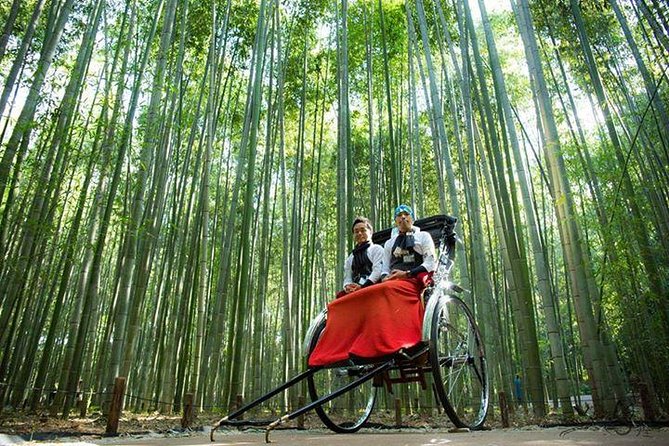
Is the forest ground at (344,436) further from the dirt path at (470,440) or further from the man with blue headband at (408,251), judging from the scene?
the man with blue headband at (408,251)

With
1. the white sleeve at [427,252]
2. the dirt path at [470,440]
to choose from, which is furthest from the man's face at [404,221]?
the dirt path at [470,440]

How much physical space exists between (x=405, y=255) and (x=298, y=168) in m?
4.27

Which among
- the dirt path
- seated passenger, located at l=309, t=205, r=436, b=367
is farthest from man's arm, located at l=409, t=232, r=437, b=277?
the dirt path

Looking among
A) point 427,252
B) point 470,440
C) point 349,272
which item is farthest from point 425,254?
point 470,440

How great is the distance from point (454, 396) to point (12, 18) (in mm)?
5691

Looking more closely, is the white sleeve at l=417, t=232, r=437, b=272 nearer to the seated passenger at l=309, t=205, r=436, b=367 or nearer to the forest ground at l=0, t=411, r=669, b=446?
the seated passenger at l=309, t=205, r=436, b=367

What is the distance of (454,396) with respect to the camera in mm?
5586

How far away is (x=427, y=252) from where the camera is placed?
2574mm

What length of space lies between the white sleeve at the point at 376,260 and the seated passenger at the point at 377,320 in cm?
14

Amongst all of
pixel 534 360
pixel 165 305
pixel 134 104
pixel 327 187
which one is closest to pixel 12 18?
pixel 134 104

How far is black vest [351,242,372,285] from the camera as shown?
282 centimetres

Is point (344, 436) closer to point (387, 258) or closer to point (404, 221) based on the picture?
point (387, 258)

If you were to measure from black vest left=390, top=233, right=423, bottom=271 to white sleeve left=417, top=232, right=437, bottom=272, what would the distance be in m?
0.05

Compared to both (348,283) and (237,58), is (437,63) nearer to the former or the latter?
(237,58)
